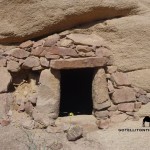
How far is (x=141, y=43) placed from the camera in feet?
15.7

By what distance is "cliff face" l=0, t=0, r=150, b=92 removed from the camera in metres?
4.55

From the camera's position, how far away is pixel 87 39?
15.7 feet

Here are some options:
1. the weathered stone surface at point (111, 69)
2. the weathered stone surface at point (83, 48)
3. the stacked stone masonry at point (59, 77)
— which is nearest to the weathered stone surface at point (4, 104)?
the stacked stone masonry at point (59, 77)

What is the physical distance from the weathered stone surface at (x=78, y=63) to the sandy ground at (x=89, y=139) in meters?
0.78

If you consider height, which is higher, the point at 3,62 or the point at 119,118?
the point at 3,62

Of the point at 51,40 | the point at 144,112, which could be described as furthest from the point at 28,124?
the point at 144,112

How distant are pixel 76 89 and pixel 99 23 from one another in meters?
1.97

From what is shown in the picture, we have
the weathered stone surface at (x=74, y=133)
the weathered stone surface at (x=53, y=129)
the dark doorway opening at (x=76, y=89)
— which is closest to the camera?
the weathered stone surface at (x=74, y=133)

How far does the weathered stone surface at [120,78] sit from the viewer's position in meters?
4.83

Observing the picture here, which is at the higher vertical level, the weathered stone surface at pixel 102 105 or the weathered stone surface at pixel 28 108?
the weathered stone surface at pixel 102 105

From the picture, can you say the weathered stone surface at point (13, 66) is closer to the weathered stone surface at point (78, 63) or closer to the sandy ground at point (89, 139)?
the weathered stone surface at point (78, 63)

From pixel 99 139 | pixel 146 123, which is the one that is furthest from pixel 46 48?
pixel 146 123

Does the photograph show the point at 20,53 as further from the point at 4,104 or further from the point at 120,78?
the point at 120,78

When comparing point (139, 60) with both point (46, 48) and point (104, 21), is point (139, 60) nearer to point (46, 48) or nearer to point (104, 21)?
point (104, 21)
